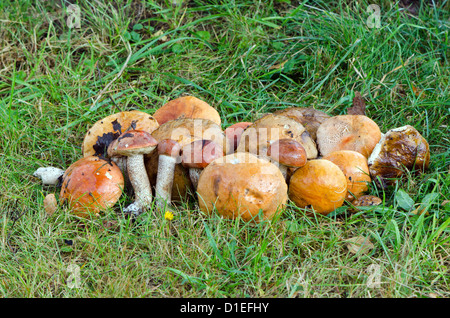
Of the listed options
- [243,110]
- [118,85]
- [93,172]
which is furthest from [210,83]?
[93,172]

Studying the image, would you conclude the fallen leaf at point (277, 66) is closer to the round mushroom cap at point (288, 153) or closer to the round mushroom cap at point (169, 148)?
the round mushroom cap at point (288, 153)

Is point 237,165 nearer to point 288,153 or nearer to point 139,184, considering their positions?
point 288,153

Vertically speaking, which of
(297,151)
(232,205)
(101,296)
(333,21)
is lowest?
(101,296)

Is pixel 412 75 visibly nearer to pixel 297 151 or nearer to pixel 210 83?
pixel 210 83

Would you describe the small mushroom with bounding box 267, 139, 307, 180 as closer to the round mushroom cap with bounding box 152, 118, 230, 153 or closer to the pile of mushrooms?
the pile of mushrooms

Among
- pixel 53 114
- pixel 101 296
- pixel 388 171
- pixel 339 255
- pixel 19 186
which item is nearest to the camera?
pixel 101 296

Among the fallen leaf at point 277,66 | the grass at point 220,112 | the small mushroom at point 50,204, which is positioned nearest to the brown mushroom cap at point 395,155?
the grass at point 220,112
